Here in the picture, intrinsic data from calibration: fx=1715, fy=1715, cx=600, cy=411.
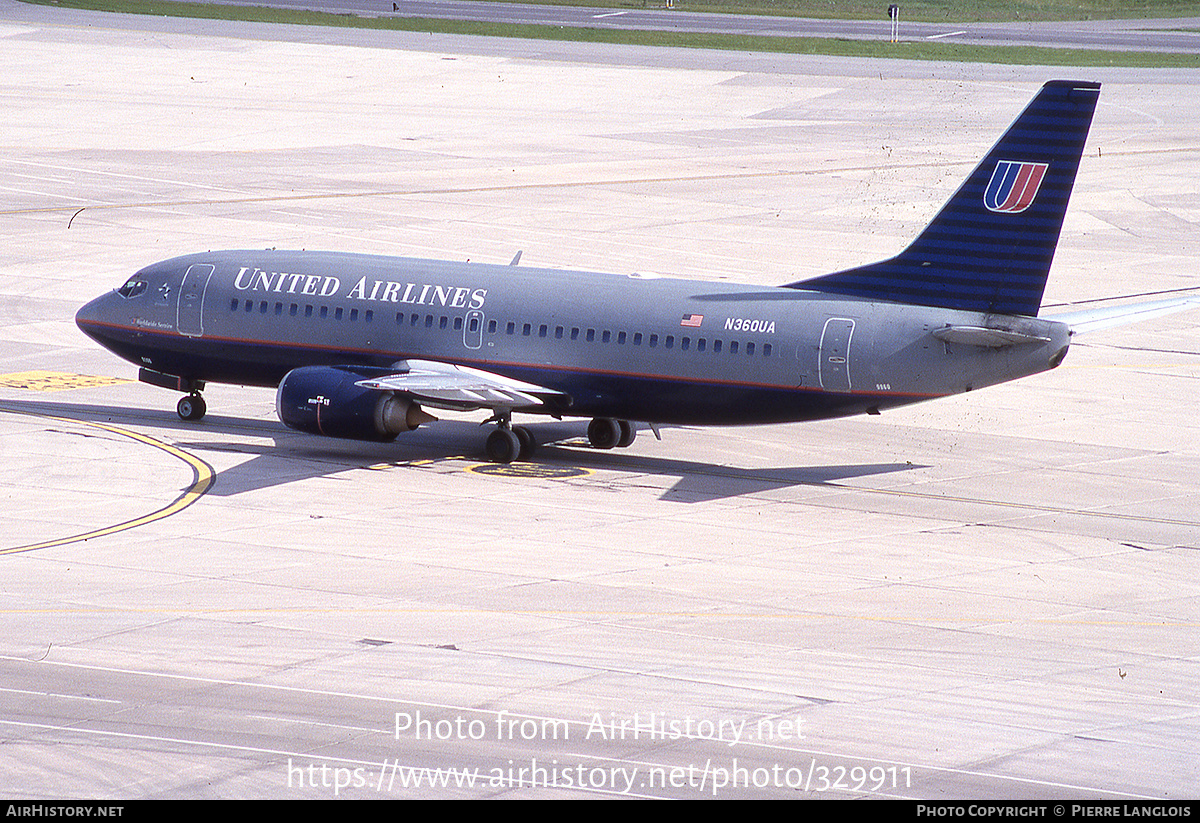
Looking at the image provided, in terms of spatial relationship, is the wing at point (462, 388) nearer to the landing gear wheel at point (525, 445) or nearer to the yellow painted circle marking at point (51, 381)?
the landing gear wheel at point (525, 445)

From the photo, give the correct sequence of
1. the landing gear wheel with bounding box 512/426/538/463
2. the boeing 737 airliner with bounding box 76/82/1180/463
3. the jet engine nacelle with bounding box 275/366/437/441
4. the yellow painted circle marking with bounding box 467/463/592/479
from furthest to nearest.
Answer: the landing gear wheel with bounding box 512/426/538/463 → the yellow painted circle marking with bounding box 467/463/592/479 → the jet engine nacelle with bounding box 275/366/437/441 → the boeing 737 airliner with bounding box 76/82/1180/463

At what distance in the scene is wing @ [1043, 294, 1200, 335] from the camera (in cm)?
4178

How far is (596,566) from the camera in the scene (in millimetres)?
34188

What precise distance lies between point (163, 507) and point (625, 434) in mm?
12757

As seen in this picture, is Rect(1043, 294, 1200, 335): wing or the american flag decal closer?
the american flag decal

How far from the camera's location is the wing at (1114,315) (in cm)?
4178

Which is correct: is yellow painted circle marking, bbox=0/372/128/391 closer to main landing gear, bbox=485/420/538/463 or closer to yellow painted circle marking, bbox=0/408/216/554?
yellow painted circle marking, bbox=0/408/216/554

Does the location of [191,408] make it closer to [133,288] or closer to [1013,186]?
[133,288]

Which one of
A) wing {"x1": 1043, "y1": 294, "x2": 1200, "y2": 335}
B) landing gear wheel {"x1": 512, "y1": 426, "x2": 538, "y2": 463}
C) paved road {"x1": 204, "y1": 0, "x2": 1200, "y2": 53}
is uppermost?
paved road {"x1": 204, "y1": 0, "x2": 1200, "y2": 53}

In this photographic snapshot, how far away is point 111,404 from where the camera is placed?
1975 inches

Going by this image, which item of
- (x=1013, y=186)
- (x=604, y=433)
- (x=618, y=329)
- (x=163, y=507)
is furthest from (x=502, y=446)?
(x=1013, y=186)

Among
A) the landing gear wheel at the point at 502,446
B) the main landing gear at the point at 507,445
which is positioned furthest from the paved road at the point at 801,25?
the landing gear wheel at the point at 502,446

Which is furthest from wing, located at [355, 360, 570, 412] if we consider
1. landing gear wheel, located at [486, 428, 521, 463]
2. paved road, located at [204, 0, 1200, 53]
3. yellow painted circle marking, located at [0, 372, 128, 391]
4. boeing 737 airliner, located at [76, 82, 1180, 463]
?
paved road, located at [204, 0, 1200, 53]

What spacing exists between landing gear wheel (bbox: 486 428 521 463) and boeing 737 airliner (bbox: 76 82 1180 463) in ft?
0.16
